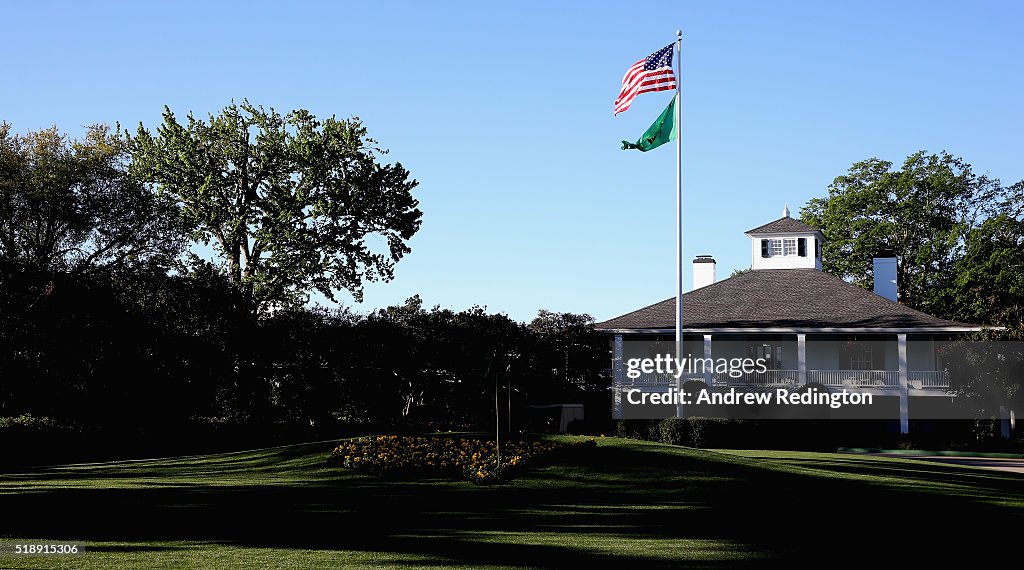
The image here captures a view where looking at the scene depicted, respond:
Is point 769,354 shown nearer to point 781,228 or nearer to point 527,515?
point 781,228

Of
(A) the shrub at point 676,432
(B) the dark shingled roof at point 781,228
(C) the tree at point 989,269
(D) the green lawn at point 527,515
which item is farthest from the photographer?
(C) the tree at point 989,269

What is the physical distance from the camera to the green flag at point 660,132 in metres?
32.5

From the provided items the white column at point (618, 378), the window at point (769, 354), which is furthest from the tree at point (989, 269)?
the white column at point (618, 378)

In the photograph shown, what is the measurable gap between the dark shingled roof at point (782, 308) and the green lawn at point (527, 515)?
19.8 meters

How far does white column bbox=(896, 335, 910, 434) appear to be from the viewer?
128 ft

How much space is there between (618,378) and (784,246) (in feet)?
40.3

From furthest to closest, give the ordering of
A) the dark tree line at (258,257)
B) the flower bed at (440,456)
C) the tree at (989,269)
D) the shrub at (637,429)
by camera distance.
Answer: the tree at (989,269), the dark tree line at (258,257), the shrub at (637,429), the flower bed at (440,456)

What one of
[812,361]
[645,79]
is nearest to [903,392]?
[812,361]

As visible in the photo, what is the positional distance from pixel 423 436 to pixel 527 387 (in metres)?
25.1

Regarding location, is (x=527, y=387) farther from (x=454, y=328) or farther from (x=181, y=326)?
(x=181, y=326)

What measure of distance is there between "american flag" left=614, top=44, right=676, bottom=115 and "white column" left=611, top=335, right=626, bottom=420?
12481mm

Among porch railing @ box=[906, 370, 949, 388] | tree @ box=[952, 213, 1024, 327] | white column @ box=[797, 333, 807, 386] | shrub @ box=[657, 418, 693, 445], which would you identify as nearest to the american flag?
shrub @ box=[657, 418, 693, 445]

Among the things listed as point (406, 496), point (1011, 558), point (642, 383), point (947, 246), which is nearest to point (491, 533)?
point (406, 496)

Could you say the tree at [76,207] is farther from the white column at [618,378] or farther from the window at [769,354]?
the window at [769,354]
